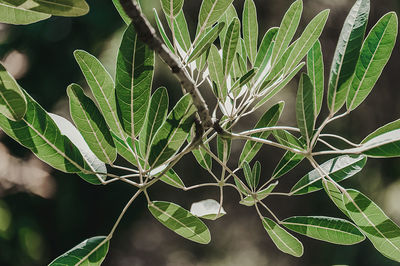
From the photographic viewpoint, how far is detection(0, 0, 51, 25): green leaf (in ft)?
0.95

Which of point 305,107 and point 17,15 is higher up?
point 17,15

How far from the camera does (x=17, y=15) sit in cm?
29

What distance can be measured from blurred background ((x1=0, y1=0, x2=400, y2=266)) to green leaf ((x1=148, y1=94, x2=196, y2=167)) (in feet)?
4.82

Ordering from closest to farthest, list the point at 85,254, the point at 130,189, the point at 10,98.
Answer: the point at 10,98, the point at 85,254, the point at 130,189

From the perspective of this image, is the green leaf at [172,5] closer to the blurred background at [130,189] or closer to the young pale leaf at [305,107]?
the young pale leaf at [305,107]

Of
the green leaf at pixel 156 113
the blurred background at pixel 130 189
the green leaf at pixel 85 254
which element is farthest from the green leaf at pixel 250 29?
the blurred background at pixel 130 189

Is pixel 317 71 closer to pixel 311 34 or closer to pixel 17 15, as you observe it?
pixel 311 34

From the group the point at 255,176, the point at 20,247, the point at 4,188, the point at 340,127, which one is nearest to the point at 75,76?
the point at 4,188

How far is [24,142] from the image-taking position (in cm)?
33

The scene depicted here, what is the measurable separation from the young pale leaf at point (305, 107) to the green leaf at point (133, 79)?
0.40 feet

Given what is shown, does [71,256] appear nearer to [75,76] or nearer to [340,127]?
[75,76]

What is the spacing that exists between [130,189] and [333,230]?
5.27 ft

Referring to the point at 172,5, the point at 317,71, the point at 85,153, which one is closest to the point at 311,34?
the point at 317,71

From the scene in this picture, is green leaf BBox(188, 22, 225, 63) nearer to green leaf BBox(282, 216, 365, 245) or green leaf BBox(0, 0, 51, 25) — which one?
green leaf BBox(0, 0, 51, 25)
